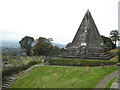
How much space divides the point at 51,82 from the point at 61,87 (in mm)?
2617

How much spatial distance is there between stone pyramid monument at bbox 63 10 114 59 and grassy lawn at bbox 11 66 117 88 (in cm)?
735

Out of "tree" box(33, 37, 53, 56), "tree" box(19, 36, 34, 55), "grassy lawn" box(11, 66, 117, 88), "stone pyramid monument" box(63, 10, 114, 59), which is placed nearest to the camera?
"grassy lawn" box(11, 66, 117, 88)

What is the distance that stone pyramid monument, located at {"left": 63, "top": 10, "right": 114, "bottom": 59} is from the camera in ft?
83.1

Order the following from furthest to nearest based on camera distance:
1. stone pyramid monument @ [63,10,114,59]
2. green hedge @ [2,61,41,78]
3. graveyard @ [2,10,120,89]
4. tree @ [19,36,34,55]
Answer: tree @ [19,36,34,55] < stone pyramid monument @ [63,10,114,59] < green hedge @ [2,61,41,78] < graveyard @ [2,10,120,89]

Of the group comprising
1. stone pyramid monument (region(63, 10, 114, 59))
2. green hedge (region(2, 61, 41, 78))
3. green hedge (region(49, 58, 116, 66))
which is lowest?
green hedge (region(2, 61, 41, 78))

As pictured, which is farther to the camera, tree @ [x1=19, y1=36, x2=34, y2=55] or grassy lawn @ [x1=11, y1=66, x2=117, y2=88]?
tree @ [x1=19, y1=36, x2=34, y2=55]

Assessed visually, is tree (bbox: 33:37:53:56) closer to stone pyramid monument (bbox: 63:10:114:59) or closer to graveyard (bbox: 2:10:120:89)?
graveyard (bbox: 2:10:120:89)

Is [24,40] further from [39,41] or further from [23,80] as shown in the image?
[23,80]

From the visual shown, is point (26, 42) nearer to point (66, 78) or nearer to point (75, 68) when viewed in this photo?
point (75, 68)

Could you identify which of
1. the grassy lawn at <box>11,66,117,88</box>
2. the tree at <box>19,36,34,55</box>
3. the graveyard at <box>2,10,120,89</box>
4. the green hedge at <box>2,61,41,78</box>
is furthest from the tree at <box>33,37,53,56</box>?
the grassy lawn at <box>11,66,117,88</box>

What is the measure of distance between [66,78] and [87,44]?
12089mm

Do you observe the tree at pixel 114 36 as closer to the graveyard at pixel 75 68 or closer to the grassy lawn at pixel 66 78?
the graveyard at pixel 75 68

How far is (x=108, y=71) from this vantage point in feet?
52.0

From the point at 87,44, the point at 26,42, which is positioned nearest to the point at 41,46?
the point at 87,44
